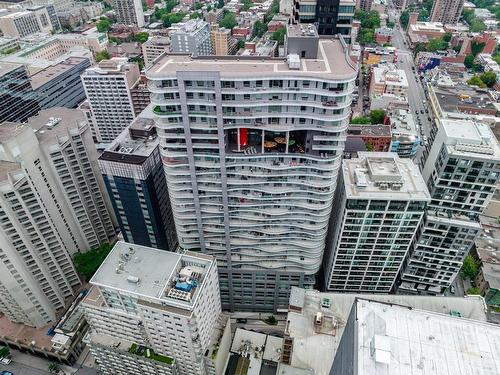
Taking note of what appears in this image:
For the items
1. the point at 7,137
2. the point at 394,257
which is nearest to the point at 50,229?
the point at 7,137

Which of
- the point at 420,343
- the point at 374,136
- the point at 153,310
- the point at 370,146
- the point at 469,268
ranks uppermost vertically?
the point at 420,343

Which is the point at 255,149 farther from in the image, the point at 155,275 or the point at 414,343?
the point at 414,343

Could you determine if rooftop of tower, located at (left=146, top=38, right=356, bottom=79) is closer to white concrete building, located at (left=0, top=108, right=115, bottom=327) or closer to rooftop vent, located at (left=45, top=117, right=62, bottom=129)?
white concrete building, located at (left=0, top=108, right=115, bottom=327)

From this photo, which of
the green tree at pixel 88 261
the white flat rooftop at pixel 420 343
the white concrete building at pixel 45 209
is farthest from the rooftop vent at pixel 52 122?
the white flat rooftop at pixel 420 343

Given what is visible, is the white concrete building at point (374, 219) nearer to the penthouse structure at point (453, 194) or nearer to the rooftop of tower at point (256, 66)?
the penthouse structure at point (453, 194)

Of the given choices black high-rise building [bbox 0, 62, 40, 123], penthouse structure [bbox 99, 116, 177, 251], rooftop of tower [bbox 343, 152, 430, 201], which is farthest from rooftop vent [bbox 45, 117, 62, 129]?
rooftop of tower [bbox 343, 152, 430, 201]

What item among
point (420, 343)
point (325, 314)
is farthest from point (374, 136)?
point (420, 343)
